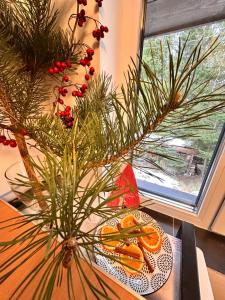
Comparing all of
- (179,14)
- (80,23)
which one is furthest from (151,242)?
(179,14)

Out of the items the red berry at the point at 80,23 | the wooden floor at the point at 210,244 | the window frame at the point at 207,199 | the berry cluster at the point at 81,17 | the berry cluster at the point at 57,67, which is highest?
the berry cluster at the point at 81,17

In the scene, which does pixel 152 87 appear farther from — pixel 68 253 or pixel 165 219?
pixel 165 219

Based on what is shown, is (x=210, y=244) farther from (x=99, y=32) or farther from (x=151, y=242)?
(x=99, y=32)

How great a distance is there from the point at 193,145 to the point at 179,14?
525mm

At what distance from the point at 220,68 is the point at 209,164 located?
40 cm

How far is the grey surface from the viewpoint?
0.62 meters

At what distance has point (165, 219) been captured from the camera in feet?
3.29

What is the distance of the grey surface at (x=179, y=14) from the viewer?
0.62m

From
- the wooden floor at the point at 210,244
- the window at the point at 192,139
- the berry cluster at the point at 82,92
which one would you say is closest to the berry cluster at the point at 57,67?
the berry cluster at the point at 82,92

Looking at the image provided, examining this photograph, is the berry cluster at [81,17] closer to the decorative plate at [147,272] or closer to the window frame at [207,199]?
the window frame at [207,199]

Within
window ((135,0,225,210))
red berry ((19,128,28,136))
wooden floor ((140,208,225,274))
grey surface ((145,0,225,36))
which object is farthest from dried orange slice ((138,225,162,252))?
grey surface ((145,0,225,36))

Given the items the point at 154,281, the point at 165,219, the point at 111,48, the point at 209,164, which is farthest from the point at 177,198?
the point at 111,48

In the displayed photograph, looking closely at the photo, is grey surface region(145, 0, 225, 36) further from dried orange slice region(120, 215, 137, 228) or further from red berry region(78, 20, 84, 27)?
dried orange slice region(120, 215, 137, 228)

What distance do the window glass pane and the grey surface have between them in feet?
0.07
